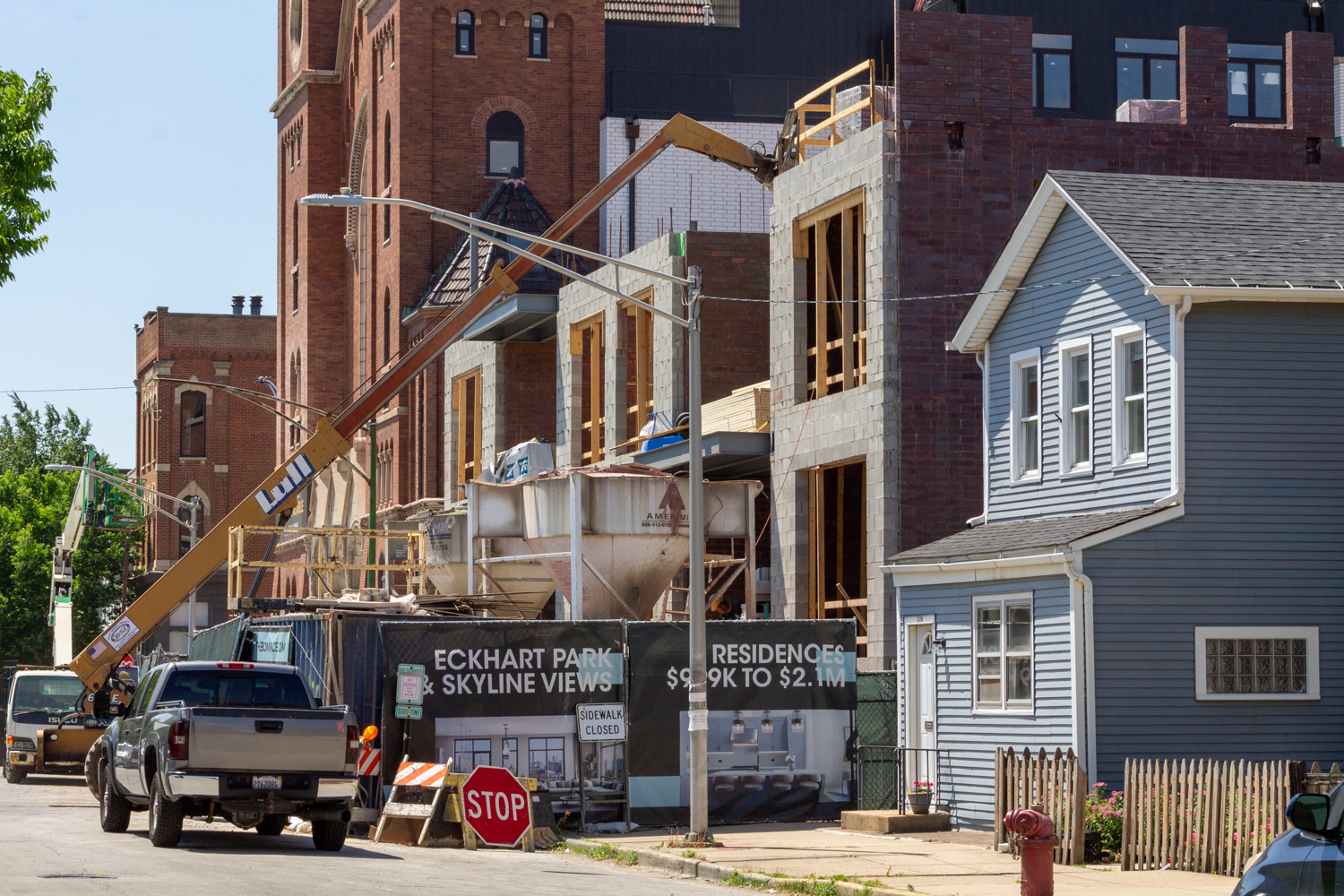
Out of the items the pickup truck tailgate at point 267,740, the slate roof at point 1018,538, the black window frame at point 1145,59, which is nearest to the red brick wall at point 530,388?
the black window frame at point 1145,59

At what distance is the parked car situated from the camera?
8578 millimetres

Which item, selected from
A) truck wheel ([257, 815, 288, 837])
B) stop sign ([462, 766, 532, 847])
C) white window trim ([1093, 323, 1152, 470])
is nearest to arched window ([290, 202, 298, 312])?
truck wheel ([257, 815, 288, 837])

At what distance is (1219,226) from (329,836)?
1349cm

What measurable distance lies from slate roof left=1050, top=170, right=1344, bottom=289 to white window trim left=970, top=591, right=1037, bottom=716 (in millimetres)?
4165

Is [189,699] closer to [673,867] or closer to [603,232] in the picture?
[673,867]

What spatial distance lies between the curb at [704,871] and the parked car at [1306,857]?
7533mm

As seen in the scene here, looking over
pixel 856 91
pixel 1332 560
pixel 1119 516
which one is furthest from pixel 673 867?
pixel 856 91

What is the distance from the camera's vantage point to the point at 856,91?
34.5 metres

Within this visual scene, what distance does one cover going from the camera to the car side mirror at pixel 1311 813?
28.1 ft

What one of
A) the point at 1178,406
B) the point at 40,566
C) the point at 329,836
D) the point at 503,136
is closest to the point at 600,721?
the point at 329,836

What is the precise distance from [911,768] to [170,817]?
10.4 metres

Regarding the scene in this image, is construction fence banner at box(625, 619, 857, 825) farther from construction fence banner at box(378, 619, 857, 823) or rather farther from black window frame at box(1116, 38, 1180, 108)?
black window frame at box(1116, 38, 1180, 108)

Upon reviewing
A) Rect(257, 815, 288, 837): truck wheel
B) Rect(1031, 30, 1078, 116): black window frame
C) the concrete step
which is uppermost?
Rect(1031, 30, 1078, 116): black window frame

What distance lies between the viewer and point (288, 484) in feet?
116
